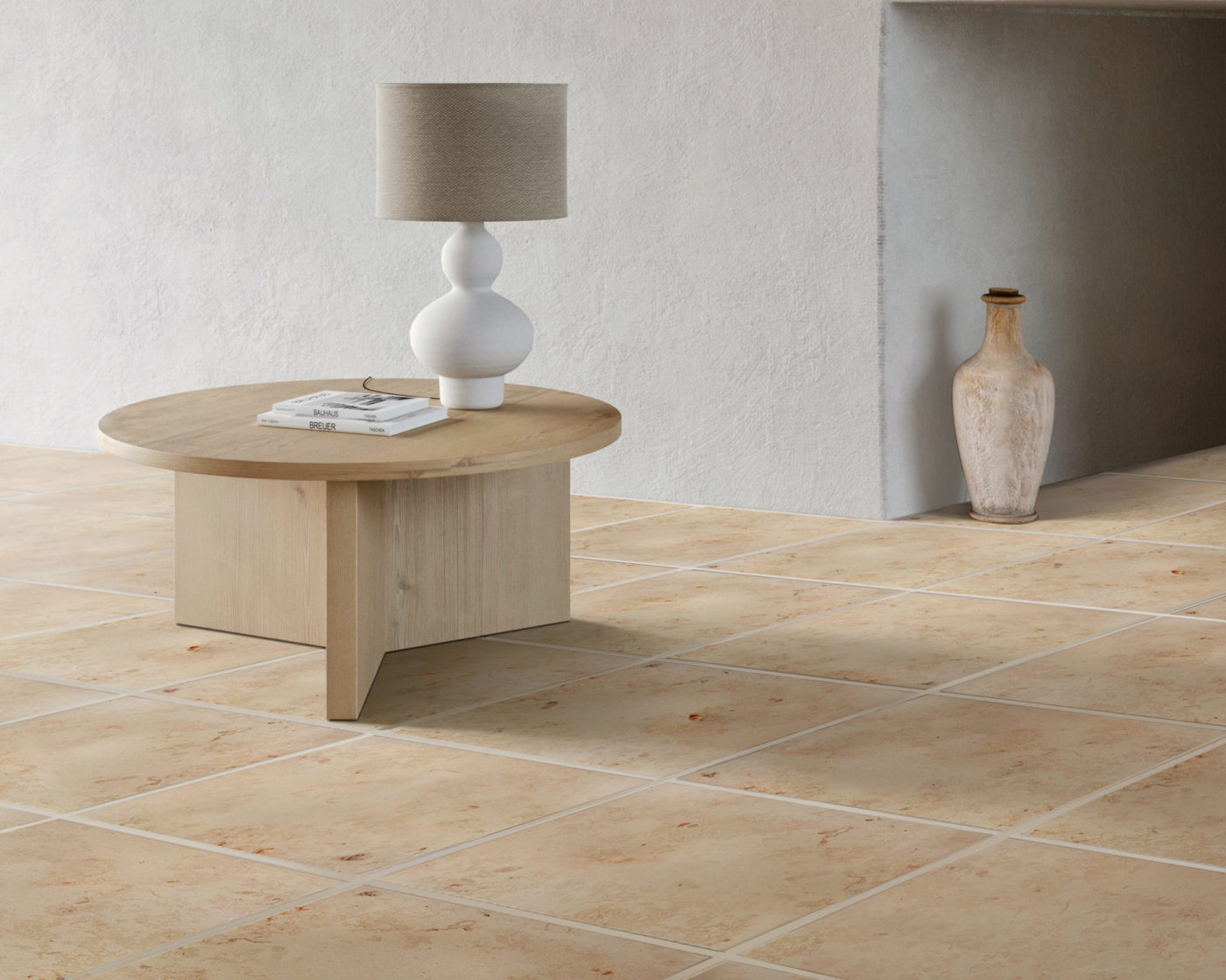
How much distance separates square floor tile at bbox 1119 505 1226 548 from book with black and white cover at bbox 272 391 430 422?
2.17 metres

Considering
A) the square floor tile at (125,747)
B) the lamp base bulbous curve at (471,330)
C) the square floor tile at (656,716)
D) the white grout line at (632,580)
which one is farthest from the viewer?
the white grout line at (632,580)

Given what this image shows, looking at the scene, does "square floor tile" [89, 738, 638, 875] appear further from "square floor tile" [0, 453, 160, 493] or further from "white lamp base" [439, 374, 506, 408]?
"square floor tile" [0, 453, 160, 493]

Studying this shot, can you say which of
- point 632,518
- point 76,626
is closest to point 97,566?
point 76,626

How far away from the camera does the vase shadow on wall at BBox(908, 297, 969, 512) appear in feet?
16.7

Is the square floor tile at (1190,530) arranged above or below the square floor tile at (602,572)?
above

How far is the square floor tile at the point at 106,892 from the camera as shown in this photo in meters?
2.15

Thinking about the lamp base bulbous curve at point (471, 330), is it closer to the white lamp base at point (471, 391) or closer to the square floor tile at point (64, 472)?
the white lamp base at point (471, 391)

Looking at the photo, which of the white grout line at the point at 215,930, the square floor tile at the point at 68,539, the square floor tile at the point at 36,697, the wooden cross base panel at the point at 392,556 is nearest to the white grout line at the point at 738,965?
the white grout line at the point at 215,930

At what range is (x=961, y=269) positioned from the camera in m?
5.15

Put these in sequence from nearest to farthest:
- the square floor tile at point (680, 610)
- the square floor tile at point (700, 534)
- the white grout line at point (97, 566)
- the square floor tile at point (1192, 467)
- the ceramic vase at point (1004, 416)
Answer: the square floor tile at point (680, 610) < the white grout line at point (97, 566) < the square floor tile at point (700, 534) < the ceramic vase at point (1004, 416) < the square floor tile at point (1192, 467)

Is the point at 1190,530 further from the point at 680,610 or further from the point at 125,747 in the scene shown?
the point at 125,747

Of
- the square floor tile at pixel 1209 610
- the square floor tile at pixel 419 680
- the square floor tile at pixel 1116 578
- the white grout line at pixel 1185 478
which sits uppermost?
the white grout line at pixel 1185 478

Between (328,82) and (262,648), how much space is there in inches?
105

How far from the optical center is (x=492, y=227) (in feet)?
18.1
